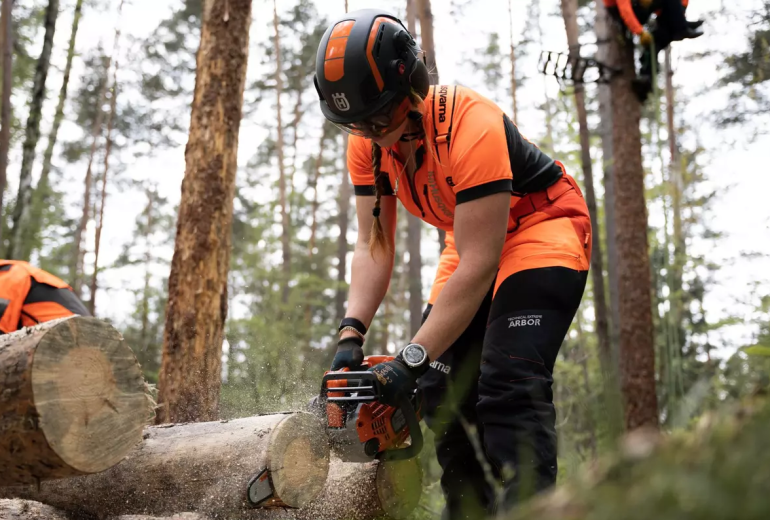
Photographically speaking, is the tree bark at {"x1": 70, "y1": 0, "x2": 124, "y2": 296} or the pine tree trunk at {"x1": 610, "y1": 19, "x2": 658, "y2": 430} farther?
the tree bark at {"x1": 70, "y1": 0, "x2": 124, "y2": 296}

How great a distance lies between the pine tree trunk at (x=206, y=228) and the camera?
4.59 meters

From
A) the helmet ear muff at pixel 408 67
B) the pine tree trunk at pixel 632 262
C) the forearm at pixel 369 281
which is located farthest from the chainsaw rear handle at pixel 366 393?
the pine tree trunk at pixel 632 262

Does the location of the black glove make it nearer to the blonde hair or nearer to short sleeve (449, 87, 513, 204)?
the blonde hair

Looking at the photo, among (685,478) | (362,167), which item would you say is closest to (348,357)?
(362,167)

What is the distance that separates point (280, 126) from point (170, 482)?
57.0 feet

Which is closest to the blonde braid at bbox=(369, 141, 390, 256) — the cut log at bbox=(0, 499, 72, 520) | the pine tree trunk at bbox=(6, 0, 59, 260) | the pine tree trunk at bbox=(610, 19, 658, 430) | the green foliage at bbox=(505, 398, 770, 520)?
the cut log at bbox=(0, 499, 72, 520)

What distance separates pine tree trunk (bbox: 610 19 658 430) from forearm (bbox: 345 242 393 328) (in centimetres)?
481

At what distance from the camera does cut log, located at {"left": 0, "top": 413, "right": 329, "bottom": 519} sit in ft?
8.71

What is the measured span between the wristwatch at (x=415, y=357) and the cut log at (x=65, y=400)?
3.36 ft

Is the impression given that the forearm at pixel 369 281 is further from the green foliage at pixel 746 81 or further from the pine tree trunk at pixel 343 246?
the pine tree trunk at pixel 343 246

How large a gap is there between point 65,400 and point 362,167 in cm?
166

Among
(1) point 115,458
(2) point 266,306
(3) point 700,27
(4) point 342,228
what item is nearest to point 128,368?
(1) point 115,458

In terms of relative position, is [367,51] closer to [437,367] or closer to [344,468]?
[437,367]

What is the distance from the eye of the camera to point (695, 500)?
54 centimetres
